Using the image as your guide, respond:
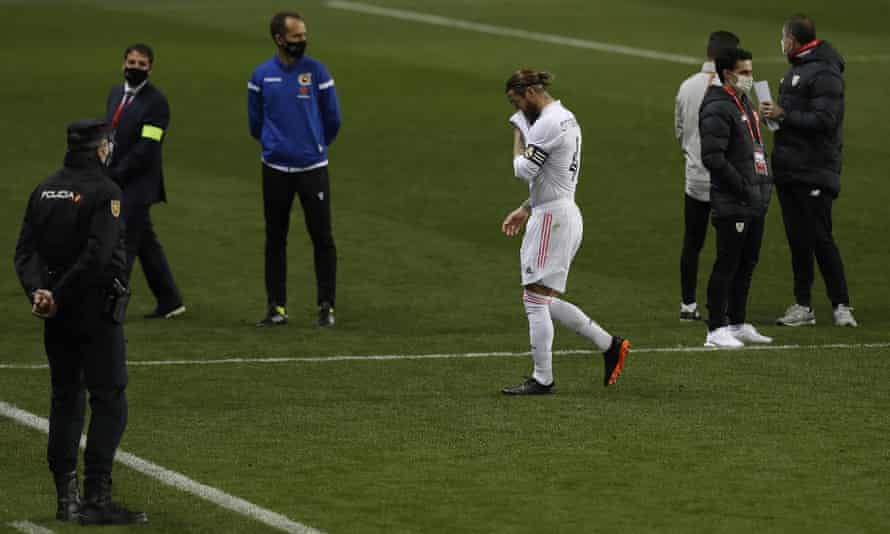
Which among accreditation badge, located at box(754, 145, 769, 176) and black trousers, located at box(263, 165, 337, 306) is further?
black trousers, located at box(263, 165, 337, 306)

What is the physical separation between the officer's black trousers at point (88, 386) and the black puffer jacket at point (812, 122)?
707cm

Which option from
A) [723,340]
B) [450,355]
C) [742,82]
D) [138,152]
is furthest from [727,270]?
[138,152]

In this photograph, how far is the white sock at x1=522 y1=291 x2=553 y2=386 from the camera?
1173cm

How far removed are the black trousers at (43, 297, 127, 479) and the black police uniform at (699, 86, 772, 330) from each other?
220 inches

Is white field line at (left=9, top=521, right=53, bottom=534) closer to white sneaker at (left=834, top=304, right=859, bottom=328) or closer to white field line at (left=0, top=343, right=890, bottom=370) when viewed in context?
white field line at (left=0, top=343, right=890, bottom=370)

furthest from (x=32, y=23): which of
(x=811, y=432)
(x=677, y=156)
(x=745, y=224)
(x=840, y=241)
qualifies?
(x=811, y=432)

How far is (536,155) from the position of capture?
454 inches

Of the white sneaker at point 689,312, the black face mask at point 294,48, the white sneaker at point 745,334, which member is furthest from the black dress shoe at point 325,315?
the white sneaker at point 745,334

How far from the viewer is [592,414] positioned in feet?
37.1

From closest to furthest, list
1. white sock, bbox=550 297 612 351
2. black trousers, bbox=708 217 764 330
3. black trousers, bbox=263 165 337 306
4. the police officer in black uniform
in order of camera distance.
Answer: the police officer in black uniform
white sock, bbox=550 297 612 351
black trousers, bbox=708 217 764 330
black trousers, bbox=263 165 337 306

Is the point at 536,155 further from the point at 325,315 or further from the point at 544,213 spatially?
the point at 325,315

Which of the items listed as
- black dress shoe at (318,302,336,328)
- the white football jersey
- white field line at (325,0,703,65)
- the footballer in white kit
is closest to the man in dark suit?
black dress shoe at (318,302,336,328)

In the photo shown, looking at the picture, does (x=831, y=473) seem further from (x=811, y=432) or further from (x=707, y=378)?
(x=707, y=378)

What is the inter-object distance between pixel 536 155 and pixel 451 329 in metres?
3.45
